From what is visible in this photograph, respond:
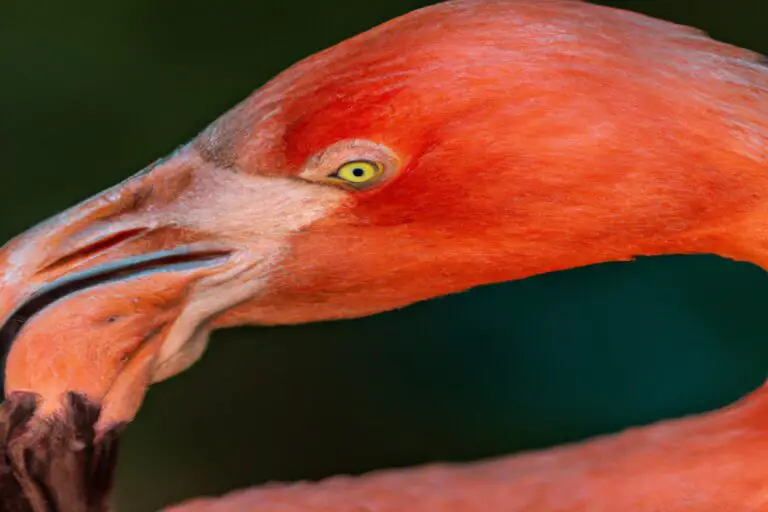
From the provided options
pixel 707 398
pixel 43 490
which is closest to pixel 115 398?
pixel 43 490

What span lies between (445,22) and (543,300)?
172 centimetres

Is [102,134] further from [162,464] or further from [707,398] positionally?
[707,398]

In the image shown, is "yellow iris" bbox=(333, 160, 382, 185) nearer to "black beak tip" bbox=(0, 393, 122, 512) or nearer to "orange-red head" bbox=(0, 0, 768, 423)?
"orange-red head" bbox=(0, 0, 768, 423)

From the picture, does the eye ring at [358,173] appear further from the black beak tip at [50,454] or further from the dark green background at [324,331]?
the dark green background at [324,331]

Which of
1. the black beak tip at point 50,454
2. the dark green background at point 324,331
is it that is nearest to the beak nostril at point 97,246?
the black beak tip at point 50,454

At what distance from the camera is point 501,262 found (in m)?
1.21

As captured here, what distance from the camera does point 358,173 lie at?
1.12m

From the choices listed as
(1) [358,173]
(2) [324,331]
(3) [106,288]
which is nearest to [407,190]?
(1) [358,173]

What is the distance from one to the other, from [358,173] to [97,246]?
35 centimetres

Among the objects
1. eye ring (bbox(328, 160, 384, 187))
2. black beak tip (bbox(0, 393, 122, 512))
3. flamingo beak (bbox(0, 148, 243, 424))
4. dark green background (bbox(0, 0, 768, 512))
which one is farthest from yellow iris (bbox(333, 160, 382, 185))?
dark green background (bbox(0, 0, 768, 512))

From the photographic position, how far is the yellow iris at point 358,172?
111 centimetres

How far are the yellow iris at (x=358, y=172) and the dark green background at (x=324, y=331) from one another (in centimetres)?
151

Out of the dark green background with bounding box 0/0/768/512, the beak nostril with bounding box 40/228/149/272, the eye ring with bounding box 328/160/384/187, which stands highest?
the eye ring with bounding box 328/160/384/187

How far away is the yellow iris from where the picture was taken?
111 cm
